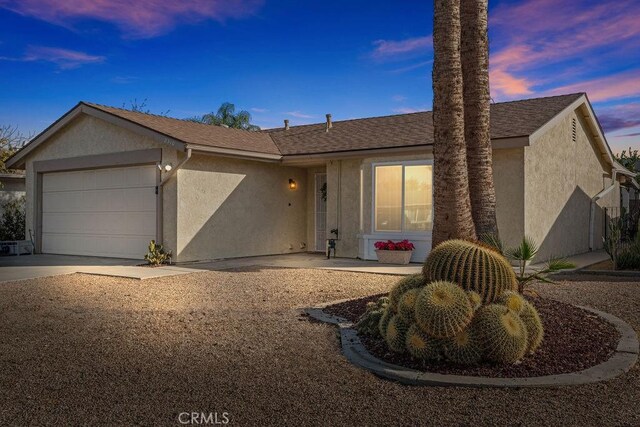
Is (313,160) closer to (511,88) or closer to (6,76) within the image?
(511,88)

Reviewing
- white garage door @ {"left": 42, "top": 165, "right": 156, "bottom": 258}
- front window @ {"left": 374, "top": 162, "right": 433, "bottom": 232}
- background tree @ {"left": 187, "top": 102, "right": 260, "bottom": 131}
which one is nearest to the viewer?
front window @ {"left": 374, "top": 162, "right": 433, "bottom": 232}

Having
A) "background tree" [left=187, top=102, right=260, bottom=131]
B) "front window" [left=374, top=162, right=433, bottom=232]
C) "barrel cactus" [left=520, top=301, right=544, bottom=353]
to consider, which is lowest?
"barrel cactus" [left=520, top=301, right=544, bottom=353]

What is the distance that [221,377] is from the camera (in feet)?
15.3

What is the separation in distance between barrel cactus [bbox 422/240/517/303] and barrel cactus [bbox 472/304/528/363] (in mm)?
228

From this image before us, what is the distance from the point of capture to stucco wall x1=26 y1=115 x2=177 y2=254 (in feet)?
44.8

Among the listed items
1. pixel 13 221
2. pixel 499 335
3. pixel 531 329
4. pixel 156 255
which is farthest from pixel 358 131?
pixel 499 335

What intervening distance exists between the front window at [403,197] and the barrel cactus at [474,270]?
329 inches

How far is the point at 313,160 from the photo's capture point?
1548 centimetres

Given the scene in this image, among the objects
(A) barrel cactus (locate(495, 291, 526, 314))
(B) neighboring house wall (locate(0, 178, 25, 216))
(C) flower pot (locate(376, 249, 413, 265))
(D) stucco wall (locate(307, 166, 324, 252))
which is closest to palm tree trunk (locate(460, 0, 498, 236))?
(A) barrel cactus (locate(495, 291, 526, 314))

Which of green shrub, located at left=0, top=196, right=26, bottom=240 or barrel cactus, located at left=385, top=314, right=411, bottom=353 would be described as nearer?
barrel cactus, located at left=385, top=314, right=411, bottom=353

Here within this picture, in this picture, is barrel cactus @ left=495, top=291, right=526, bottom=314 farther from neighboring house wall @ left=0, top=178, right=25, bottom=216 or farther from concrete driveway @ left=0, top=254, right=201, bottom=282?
neighboring house wall @ left=0, top=178, right=25, bottom=216

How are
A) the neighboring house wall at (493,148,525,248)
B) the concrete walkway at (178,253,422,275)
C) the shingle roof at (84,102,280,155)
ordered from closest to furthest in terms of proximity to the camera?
the concrete walkway at (178,253,422,275), the neighboring house wall at (493,148,525,248), the shingle roof at (84,102,280,155)

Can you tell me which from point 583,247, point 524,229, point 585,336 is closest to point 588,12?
point 524,229

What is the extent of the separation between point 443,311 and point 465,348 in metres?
0.39
